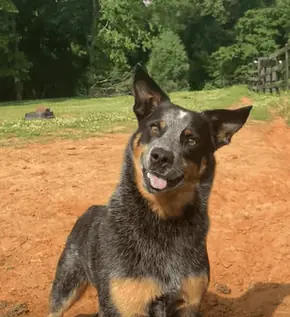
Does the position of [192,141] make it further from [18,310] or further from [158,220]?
[18,310]

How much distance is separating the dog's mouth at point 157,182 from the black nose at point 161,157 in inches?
4.7

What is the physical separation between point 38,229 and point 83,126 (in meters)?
9.08

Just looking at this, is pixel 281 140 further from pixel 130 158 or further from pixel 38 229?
pixel 130 158

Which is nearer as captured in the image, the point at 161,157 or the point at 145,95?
the point at 161,157

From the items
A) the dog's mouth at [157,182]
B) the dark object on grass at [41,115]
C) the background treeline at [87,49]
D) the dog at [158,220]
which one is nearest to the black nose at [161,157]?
the dog at [158,220]

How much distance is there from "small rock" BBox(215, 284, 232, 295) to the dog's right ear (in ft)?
11.5

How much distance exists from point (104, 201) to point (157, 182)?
5139 mm

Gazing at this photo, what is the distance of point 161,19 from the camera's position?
209 feet

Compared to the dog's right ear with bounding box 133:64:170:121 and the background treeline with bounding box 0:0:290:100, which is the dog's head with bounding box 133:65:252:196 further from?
the background treeline with bounding box 0:0:290:100

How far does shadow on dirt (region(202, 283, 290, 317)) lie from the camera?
21.8 ft

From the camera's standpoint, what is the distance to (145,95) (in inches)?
204

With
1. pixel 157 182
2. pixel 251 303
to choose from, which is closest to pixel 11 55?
pixel 251 303

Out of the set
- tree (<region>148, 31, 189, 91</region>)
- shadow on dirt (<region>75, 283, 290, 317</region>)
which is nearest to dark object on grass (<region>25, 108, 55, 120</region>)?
shadow on dirt (<region>75, 283, 290, 317</region>)

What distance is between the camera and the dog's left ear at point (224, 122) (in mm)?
5180
